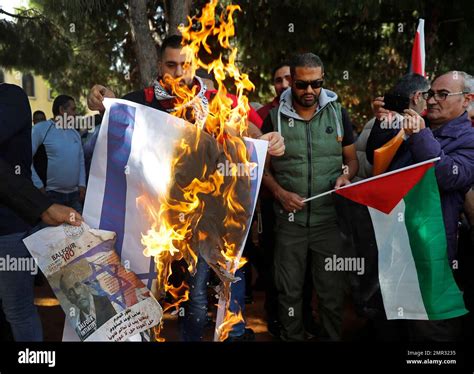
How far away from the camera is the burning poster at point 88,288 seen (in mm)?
2572

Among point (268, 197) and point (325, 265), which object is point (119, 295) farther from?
point (268, 197)

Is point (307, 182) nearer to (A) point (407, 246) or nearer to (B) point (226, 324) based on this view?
(A) point (407, 246)

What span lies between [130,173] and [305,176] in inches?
55.1

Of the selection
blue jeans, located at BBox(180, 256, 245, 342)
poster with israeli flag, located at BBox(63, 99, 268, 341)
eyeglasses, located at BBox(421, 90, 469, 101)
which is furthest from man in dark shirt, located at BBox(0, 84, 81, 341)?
eyeglasses, located at BBox(421, 90, 469, 101)

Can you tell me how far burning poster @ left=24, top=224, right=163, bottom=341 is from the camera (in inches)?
101

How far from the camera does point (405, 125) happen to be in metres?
3.18

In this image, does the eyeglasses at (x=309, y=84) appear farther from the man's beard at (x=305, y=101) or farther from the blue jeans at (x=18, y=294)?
the blue jeans at (x=18, y=294)

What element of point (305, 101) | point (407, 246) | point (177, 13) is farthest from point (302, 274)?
point (177, 13)

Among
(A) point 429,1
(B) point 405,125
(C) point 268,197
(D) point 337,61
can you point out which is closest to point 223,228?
(B) point 405,125

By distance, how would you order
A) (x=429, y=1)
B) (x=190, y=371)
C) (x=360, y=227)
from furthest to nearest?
(x=429, y=1), (x=360, y=227), (x=190, y=371)

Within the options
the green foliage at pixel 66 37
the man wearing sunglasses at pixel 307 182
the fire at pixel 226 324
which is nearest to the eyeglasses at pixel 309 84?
the man wearing sunglasses at pixel 307 182

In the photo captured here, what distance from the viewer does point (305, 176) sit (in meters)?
3.67

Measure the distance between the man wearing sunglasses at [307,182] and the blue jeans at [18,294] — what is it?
173 cm

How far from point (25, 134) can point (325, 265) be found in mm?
2223
